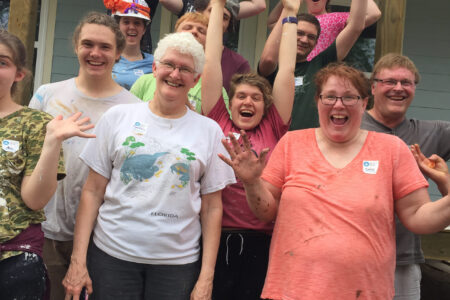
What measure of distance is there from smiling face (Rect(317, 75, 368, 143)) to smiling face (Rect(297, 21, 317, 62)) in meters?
1.08

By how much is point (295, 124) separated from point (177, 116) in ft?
3.44

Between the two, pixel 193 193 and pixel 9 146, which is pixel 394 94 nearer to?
pixel 193 193

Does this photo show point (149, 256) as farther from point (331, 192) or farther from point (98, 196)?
Result: point (331, 192)

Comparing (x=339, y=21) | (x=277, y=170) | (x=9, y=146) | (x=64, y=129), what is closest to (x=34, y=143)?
(x=9, y=146)

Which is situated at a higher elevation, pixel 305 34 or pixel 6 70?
pixel 305 34

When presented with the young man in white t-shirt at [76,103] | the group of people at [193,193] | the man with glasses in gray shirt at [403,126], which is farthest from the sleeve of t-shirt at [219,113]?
the man with glasses in gray shirt at [403,126]

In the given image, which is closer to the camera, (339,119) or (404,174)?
(404,174)

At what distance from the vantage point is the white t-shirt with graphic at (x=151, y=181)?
2199mm

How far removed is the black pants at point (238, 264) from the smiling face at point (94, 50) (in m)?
1.12

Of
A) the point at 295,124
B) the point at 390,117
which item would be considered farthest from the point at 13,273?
the point at 390,117

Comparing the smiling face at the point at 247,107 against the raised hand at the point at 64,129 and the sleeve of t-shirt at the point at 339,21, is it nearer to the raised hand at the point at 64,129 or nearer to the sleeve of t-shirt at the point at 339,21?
the raised hand at the point at 64,129

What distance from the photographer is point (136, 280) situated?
7.29 ft

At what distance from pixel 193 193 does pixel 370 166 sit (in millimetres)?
833

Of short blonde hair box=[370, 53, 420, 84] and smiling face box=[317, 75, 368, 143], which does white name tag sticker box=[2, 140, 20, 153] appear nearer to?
smiling face box=[317, 75, 368, 143]
